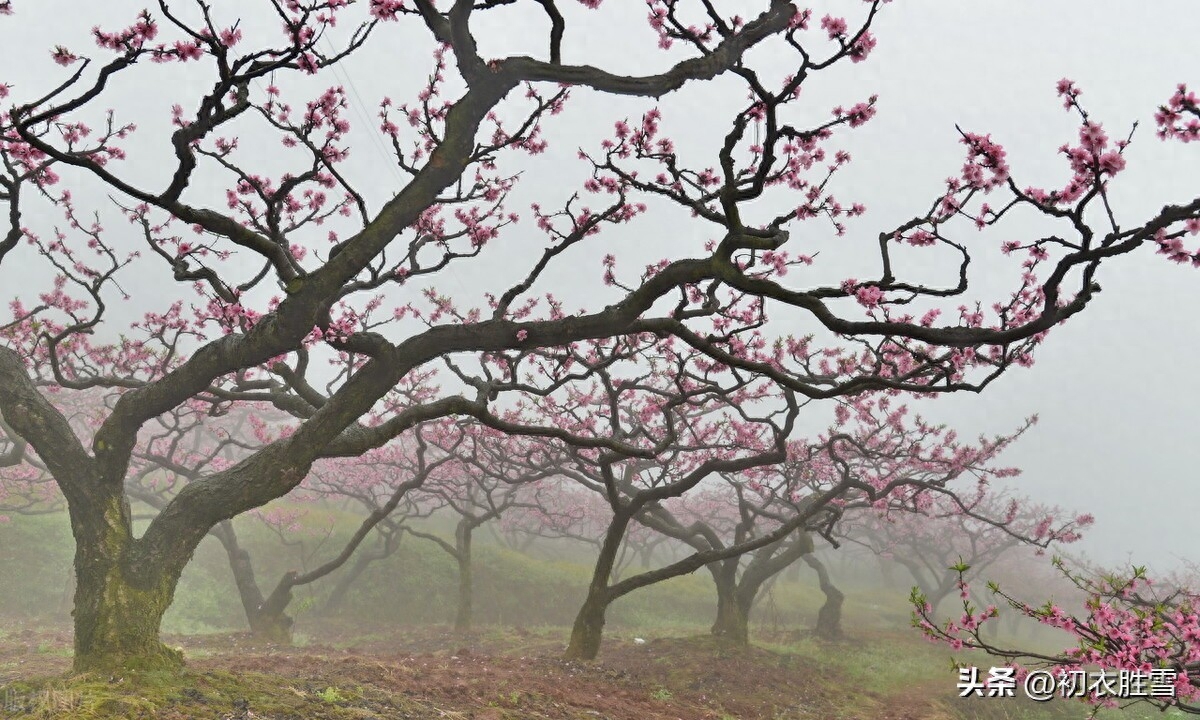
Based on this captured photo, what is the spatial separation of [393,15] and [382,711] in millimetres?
6960

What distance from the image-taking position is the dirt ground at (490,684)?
6609 mm

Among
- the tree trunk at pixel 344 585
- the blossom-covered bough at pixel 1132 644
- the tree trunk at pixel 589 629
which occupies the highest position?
the blossom-covered bough at pixel 1132 644

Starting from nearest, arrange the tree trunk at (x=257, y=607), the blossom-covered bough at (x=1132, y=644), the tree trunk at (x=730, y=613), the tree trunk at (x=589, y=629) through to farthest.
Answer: the blossom-covered bough at (x=1132, y=644) → the tree trunk at (x=589, y=629) → the tree trunk at (x=730, y=613) → the tree trunk at (x=257, y=607)

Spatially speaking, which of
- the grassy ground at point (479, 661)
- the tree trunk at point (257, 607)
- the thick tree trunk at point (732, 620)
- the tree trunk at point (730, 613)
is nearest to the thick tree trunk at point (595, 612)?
the grassy ground at point (479, 661)

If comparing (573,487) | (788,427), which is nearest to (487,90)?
(788,427)

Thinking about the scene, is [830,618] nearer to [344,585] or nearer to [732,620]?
[732,620]

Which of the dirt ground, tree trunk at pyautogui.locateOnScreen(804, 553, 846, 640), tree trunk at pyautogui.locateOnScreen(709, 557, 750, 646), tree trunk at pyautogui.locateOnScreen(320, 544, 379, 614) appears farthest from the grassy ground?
tree trunk at pyautogui.locateOnScreen(804, 553, 846, 640)

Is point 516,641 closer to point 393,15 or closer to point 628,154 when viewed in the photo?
point 628,154

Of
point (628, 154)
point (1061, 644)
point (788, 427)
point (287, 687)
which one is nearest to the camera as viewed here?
point (287, 687)

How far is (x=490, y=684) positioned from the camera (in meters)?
9.38

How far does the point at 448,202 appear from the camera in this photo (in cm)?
905

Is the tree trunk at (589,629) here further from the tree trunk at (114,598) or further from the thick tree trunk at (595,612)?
the tree trunk at (114,598)

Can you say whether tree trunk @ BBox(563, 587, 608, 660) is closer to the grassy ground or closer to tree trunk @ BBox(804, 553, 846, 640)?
the grassy ground

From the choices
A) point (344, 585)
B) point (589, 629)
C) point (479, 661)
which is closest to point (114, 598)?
point (479, 661)
